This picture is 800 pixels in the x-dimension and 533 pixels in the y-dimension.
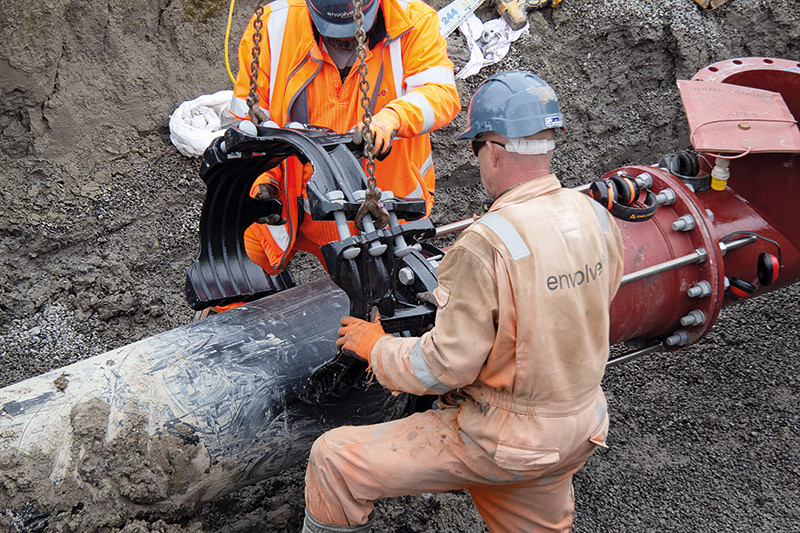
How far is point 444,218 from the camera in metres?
5.32

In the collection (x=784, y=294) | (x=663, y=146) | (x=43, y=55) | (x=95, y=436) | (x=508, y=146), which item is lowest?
(x=784, y=294)

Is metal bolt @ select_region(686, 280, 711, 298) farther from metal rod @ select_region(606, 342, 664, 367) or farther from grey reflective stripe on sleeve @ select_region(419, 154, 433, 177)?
grey reflective stripe on sleeve @ select_region(419, 154, 433, 177)

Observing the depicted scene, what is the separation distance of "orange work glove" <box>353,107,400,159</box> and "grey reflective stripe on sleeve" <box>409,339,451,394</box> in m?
0.92

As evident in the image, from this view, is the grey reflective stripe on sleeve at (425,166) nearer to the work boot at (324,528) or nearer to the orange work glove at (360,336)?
the orange work glove at (360,336)

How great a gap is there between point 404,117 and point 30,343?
2703mm

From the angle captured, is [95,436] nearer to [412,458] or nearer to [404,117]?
[412,458]

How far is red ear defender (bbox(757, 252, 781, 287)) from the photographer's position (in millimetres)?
3402

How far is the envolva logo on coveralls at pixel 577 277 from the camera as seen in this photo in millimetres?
2107

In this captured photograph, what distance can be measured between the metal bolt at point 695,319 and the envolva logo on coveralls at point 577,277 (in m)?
1.42

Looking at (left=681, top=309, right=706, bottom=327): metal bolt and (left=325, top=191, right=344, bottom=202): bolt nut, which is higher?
(left=325, top=191, right=344, bottom=202): bolt nut

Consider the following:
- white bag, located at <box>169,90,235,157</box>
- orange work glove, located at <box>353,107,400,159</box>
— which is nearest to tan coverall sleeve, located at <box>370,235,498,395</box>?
orange work glove, located at <box>353,107,400,159</box>

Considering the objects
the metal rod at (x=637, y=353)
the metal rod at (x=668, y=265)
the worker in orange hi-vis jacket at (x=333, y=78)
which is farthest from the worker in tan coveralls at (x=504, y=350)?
the metal rod at (x=637, y=353)

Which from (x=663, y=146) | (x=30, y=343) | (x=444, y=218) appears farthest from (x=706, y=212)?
(x=30, y=343)

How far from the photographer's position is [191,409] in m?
2.57
